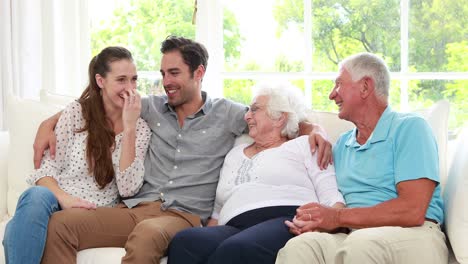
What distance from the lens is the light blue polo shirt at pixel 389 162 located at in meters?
2.70

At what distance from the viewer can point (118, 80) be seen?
3.21m

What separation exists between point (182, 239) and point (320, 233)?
0.48 m

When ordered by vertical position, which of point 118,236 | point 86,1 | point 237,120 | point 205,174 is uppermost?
point 86,1

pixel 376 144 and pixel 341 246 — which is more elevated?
pixel 376 144

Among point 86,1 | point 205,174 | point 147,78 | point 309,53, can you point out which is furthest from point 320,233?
point 86,1

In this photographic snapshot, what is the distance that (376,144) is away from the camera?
9.32ft

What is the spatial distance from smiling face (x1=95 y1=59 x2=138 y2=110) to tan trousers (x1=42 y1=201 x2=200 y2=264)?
45 centimetres

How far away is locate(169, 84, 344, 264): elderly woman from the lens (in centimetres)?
269

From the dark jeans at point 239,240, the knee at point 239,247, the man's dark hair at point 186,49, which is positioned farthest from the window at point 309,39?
the knee at point 239,247

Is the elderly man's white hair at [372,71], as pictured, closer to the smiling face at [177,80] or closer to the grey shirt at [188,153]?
the grey shirt at [188,153]

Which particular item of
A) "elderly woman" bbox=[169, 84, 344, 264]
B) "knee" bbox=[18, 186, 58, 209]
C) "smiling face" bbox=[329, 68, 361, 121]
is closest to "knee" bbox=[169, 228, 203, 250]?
"elderly woman" bbox=[169, 84, 344, 264]

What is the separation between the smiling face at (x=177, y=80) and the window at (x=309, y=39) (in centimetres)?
92

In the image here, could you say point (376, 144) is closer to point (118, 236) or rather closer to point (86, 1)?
point (118, 236)

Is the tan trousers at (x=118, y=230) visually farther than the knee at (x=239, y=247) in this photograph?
Yes
